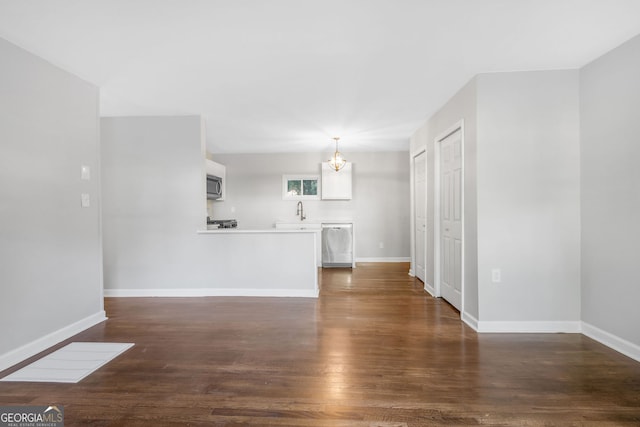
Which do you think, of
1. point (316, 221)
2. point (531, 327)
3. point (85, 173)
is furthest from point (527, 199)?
point (316, 221)

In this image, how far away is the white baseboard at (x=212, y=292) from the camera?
4.16 meters

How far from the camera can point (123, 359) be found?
2.38 meters

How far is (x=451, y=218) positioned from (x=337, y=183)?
133 inches

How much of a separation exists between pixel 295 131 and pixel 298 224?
2.26m

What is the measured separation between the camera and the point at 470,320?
121 inches

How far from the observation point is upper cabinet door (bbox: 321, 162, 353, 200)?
22.0ft

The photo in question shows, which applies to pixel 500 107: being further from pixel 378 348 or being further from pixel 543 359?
pixel 378 348

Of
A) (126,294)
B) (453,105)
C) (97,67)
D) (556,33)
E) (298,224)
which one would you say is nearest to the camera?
(556,33)

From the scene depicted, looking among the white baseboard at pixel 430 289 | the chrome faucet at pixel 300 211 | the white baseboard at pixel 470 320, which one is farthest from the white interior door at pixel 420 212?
the chrome faucet at pixel 300 211

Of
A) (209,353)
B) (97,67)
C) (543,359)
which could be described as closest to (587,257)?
(543,359)

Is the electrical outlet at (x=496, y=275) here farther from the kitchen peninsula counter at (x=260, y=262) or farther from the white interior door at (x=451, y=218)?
the kitchen peninsula counter at (x=260, y=262)
